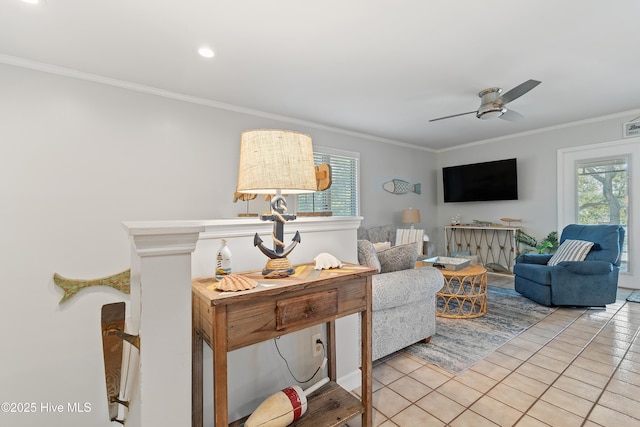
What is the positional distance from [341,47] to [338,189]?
2589 mm

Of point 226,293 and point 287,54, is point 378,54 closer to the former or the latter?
point 287,54

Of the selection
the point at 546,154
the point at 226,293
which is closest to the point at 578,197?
the point at 546,154

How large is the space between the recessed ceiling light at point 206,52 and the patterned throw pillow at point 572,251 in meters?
4.38

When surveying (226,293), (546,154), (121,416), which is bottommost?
(121,416)

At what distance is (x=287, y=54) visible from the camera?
2.42m

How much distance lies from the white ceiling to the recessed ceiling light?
0.06m

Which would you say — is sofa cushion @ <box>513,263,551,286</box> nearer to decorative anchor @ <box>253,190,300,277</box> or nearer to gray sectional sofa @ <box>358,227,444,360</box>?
gray sectional sofa @ <box>358,227,444,360</box>

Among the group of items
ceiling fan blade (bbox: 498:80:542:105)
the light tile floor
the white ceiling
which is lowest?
the light tile floor

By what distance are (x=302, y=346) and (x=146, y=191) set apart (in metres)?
2.32

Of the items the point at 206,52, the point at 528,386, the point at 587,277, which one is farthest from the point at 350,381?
the point at 587,277

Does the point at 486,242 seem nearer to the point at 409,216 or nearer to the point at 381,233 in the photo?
the point at 409,216

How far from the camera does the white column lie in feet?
2.60

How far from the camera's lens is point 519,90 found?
268 cm

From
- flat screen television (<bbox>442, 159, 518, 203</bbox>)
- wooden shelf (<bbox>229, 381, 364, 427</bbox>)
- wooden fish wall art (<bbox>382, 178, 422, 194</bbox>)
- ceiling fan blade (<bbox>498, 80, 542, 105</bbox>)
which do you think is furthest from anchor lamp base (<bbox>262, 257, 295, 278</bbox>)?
flat screen television (<bbox>442, 159, 518, 203</bbox>)
